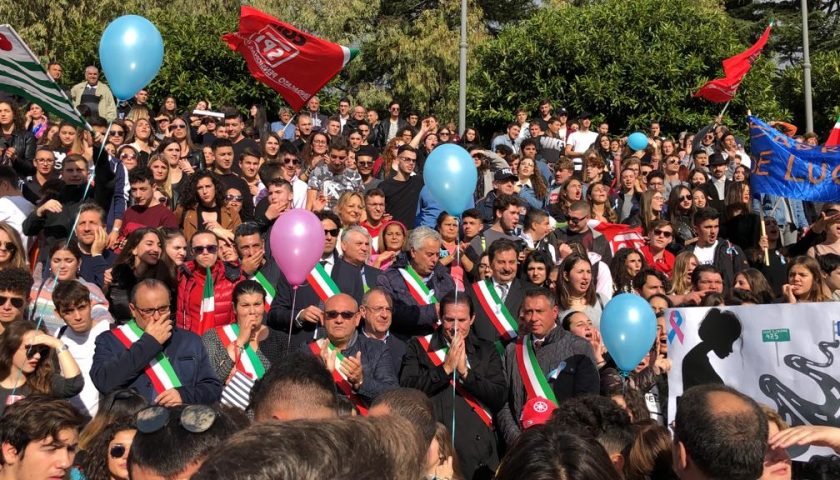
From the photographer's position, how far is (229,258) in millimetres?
8109

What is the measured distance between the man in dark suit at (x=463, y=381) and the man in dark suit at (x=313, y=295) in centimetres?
90

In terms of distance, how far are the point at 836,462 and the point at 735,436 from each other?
3.76ft

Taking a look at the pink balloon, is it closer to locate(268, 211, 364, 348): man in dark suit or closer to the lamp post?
locate(268, 211, 364, 348): man in dark suit

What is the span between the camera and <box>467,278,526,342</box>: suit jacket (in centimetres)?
764

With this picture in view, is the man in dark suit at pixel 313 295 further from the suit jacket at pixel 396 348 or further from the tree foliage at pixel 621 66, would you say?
the tree foliage at pixel 621 66

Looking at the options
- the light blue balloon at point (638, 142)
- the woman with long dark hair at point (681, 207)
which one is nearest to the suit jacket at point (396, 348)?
the woman with long dark hair at point (681, 207)

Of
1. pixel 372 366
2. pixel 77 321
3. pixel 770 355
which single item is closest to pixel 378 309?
pixel 372 366

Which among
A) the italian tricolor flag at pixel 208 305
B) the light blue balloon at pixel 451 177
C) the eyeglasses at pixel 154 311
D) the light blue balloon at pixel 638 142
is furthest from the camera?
the light blue balloon at pixel 638 142

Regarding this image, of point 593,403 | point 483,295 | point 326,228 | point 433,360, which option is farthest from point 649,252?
point 593,403

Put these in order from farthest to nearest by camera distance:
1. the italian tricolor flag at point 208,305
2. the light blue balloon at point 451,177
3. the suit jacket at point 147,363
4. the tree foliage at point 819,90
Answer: the tree foliage at point 819,90 < the light blue balloon at point 451,177 < the italian tricolor flag at point 208,305 < the suit jacket at point 147,363

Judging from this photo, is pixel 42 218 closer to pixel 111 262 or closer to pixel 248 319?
pixel 111 262

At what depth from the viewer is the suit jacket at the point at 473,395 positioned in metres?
6.34

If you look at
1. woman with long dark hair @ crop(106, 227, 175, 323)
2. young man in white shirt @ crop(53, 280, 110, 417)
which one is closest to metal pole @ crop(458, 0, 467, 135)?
woman with long dark hair @ crop(106, 227, 175, 323)

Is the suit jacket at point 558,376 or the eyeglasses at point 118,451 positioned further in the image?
the suit jacket at point 558,376
